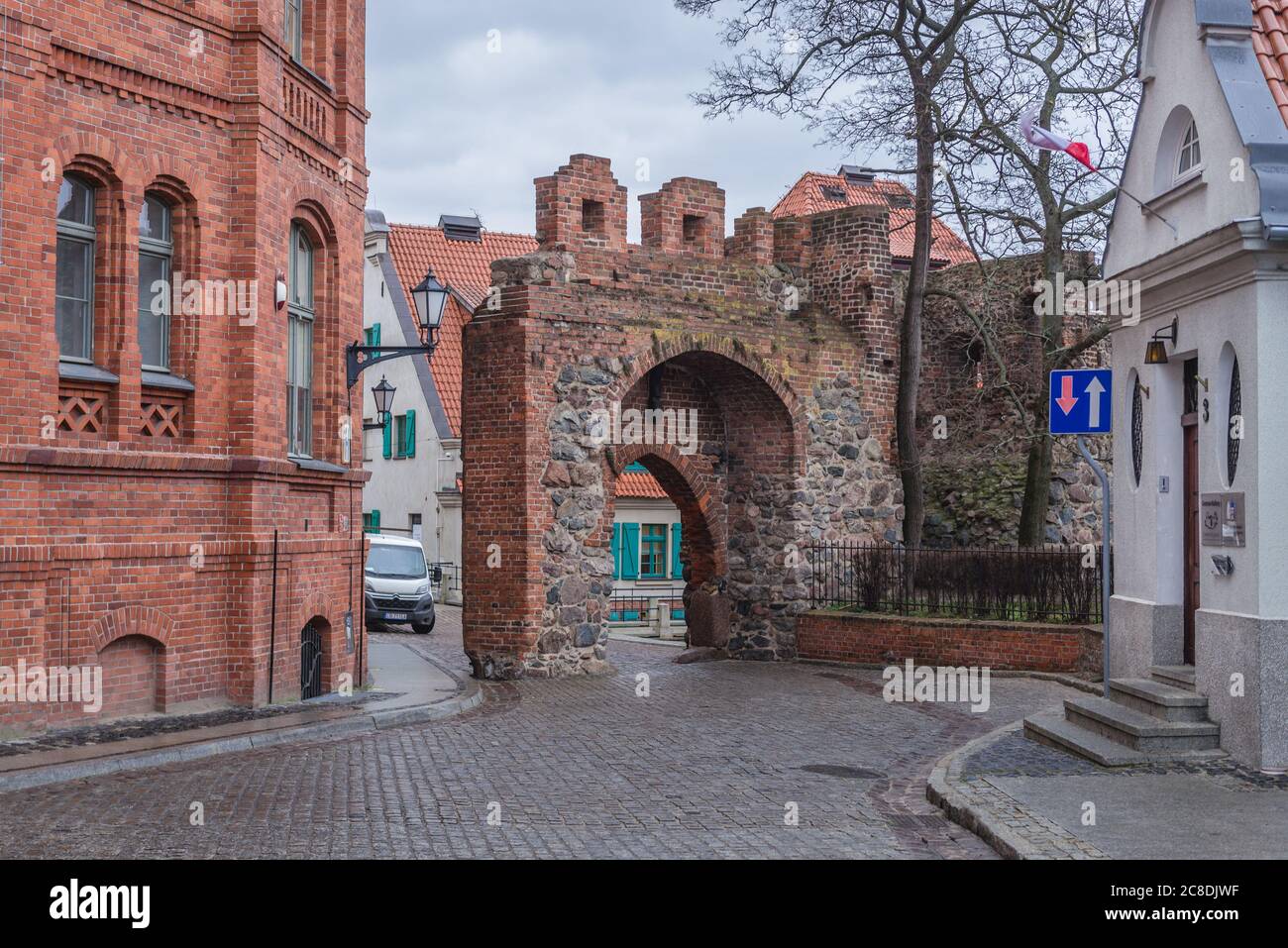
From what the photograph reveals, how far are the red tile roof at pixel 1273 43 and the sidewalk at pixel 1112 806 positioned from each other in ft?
16.5

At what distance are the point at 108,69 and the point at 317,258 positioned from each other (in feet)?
12.5

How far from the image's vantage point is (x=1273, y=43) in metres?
11.4

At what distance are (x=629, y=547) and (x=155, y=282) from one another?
23608 mm

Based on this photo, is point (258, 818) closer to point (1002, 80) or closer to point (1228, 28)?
point (1228, 28)

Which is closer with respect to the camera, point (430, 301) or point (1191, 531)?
point (1191, 531)

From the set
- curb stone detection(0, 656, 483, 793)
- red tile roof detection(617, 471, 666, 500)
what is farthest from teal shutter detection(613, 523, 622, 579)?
curb stone detection(0, 656, 483, 793)

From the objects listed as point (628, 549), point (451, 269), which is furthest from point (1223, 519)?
point (451, 269)

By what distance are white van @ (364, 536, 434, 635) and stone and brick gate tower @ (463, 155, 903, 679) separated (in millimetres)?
8023

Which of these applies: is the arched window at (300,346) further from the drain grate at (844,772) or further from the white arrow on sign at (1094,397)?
the white arrow on sign at (1094,397)

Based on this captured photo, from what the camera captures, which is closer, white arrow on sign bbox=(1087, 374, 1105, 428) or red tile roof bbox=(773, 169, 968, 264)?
white arrow on sign bbox=(1087, 374, 1105, 428)

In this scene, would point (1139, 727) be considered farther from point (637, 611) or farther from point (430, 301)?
point (637, 611)

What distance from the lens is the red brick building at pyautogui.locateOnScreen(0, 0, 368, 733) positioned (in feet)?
39.5

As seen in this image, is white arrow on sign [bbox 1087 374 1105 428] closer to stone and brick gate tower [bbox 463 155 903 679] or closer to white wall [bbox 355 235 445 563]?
stone and brick gate tower [bbox 463 155 903 679]

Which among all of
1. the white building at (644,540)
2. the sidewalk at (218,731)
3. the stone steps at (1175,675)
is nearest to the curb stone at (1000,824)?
the stone steps at (1175,675)
